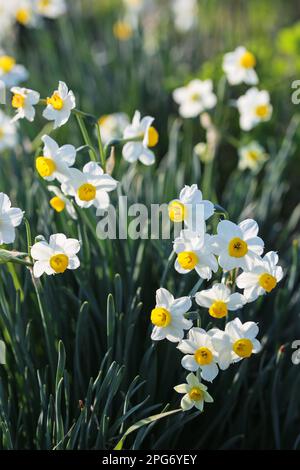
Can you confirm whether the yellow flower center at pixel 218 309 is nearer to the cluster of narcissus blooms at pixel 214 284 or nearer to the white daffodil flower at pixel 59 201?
the cluster of narcissus blooms at pixel 214 284

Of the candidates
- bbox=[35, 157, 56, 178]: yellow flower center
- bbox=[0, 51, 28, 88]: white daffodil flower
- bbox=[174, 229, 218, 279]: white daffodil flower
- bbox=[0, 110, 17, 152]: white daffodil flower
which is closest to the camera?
bbox=[174, 229, 218, 279]: white daffodil flower

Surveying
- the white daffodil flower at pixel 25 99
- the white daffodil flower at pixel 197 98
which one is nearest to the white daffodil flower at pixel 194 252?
the white daffodil flower at pixel 25 99

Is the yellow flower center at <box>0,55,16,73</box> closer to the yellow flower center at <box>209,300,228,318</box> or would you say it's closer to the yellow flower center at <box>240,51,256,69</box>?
the yellow flower center at <box>240,51,256,69</box>

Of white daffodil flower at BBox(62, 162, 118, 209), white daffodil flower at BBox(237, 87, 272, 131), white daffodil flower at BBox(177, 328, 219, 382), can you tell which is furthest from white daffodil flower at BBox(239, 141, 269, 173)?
white daffodil flower at BBox(177, 328, 219, 382)

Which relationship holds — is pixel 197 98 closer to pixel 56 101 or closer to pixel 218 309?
pixel 56 101
